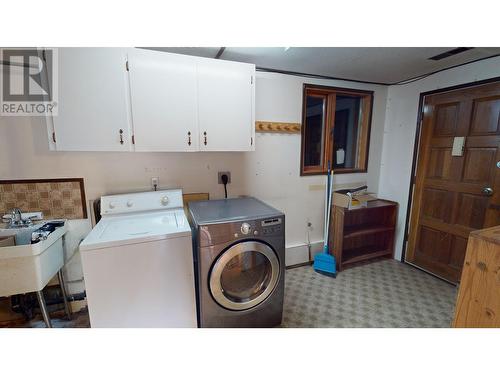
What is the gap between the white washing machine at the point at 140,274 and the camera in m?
1.32

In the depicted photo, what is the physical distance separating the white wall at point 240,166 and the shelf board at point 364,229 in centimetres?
35

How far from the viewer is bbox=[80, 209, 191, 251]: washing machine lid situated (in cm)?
133

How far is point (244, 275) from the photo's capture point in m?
1.66

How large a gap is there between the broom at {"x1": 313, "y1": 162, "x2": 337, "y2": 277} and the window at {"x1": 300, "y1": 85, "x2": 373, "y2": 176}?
0.66 ft

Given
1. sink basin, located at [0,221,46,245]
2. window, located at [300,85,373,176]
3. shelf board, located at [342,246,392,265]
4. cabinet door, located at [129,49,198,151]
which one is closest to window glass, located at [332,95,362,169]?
window, located at [300,85,373,176]

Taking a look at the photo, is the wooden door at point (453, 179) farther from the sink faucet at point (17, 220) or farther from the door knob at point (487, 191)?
the sink faucet at point (17, 220)

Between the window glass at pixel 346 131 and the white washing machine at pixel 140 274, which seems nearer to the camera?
the white washing machine at pixel 140 274

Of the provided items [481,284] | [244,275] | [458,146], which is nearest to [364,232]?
[458,146]

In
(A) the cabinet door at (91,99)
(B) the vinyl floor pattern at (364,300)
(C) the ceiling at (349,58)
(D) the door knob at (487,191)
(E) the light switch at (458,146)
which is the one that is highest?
(C) the ceiling at (349,58)

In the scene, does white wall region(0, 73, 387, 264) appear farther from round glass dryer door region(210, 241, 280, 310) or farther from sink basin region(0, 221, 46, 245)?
round glass dryer door region(210, 241, 280, 310)

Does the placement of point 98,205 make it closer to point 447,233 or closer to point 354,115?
point 354,115

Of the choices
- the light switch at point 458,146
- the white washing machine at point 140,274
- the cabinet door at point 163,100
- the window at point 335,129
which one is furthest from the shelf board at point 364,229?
the cabinet door at point 163,100

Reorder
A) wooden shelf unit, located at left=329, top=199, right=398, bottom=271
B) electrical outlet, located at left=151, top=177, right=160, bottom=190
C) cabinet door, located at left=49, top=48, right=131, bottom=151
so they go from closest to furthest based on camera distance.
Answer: cabinet door, located at left=49, top=48, right=131, bottom=151 → electrical outlet, located at left=151, top=177, right=160, bottom=190 → wooden shelf unit, located at left=329, top=199, right=398, bottom=271
